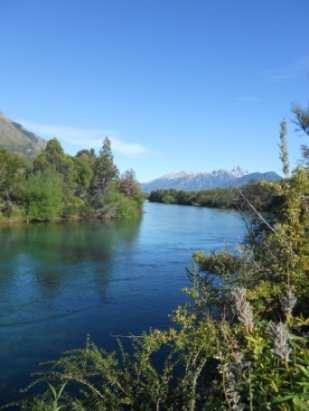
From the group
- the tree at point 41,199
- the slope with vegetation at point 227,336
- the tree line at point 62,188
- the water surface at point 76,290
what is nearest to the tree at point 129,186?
the tree line at point 62,188

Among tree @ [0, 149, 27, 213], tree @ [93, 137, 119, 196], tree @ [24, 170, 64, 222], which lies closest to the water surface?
tree @ [24, 170, 64, 222]

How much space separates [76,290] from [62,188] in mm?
39598

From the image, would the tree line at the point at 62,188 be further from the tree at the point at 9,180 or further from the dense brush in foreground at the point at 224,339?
the dense brush in foreground at the point at 224,339

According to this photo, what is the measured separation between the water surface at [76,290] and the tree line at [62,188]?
1252cm

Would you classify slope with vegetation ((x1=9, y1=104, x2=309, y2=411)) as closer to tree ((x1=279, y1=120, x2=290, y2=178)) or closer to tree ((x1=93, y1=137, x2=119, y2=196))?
tree ((x1=279, y1=120, x2=290, y2=178))

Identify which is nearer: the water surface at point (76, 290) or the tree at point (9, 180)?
the water surface at point (76, 290)

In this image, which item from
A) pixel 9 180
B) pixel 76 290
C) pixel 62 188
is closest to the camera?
pixel 76 290

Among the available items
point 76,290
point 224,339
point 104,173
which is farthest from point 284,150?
point 104,173

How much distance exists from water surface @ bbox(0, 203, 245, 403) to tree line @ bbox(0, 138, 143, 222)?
1252 centimetres

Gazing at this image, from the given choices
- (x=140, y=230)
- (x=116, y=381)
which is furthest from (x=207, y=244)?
(x=116, y=381)

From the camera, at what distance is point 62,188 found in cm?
5991

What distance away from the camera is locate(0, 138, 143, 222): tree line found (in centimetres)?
5273

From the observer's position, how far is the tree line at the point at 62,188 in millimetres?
52734

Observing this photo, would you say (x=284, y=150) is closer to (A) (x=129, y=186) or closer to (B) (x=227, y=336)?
(B) (x=227, y=336)
